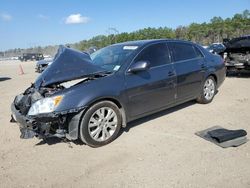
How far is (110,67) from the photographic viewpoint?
17.0ft

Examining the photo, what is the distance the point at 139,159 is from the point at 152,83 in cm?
164

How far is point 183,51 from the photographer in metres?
6.26

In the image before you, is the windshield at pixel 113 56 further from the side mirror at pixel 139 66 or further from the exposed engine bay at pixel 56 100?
the exposed engine bay at pixel 56 100

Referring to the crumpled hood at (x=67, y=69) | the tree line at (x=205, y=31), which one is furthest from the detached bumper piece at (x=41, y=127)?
the tree line at (x=205, y=31)

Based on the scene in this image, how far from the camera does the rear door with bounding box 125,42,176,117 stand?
5031 millimetres

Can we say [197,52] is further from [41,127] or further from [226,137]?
[41,127]

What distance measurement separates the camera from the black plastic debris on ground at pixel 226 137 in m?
4.47

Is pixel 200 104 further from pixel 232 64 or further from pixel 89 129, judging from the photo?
pixel 232 64

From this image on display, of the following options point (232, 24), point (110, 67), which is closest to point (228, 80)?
point (110, 67)

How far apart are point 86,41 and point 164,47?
8364 cm

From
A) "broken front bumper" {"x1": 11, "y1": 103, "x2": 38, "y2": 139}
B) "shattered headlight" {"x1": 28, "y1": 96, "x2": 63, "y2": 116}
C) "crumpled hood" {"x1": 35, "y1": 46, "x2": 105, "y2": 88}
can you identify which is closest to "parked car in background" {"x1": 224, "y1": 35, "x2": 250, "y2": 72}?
"crumpled hood" {"x1": 35, "y1": 46, "x2": 105, "y2": 88}

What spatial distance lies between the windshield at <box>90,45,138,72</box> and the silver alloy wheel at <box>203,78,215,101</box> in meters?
2.37

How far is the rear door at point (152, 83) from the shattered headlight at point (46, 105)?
126 centimetres

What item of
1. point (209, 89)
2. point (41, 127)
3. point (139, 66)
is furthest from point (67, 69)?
point (209, 89)
